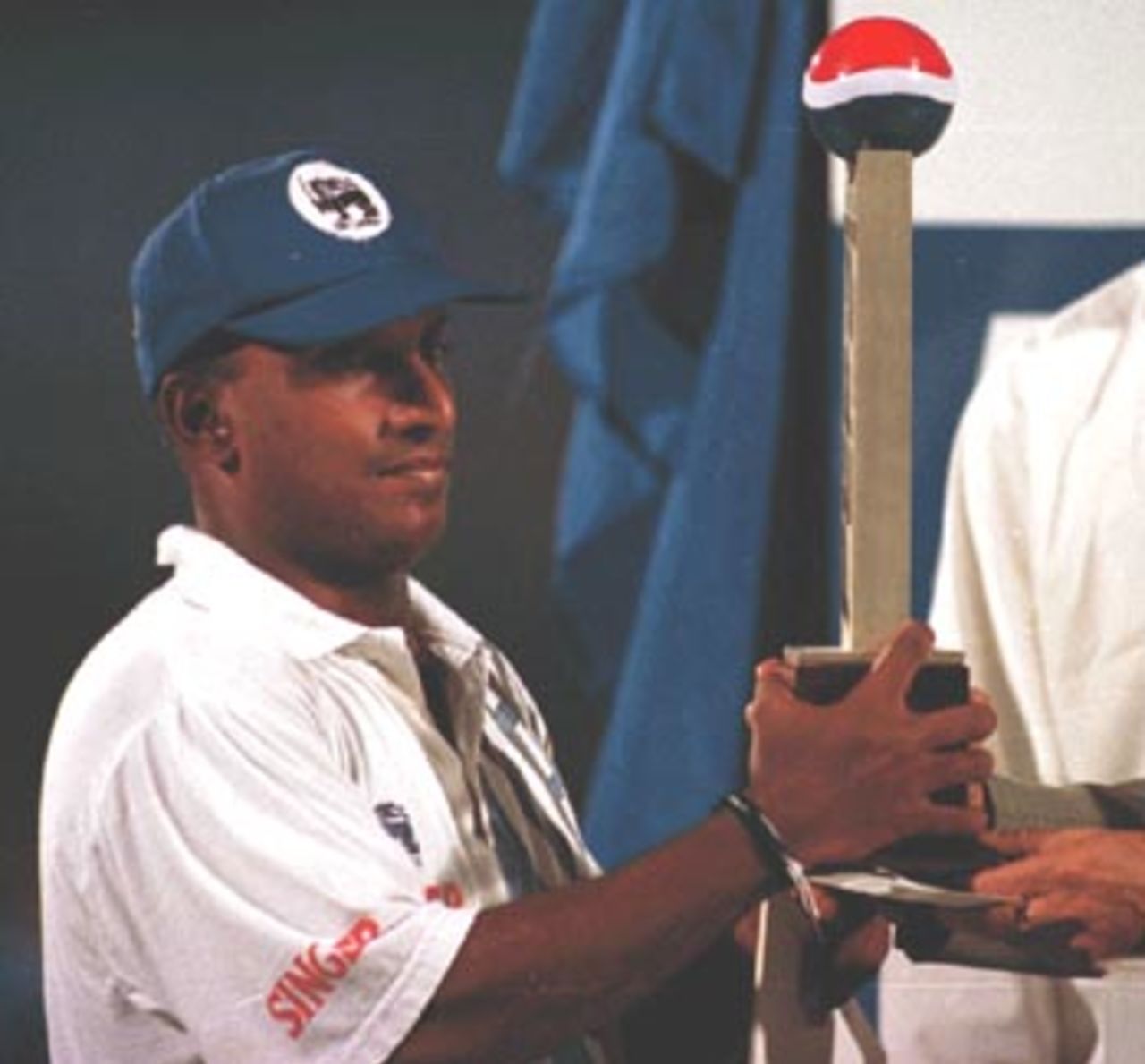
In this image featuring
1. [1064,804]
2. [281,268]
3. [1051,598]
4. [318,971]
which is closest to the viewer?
[318,971]

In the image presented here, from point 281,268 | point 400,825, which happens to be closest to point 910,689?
point 400,825

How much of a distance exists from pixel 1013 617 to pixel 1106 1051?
345 mm

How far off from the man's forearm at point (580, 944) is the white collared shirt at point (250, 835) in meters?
0.02

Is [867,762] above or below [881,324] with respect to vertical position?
below

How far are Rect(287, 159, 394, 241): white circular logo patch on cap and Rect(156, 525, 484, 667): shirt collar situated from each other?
0.23m

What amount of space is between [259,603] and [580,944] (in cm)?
31

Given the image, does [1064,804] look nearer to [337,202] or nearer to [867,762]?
[867,762]

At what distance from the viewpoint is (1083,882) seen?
133 centimetres

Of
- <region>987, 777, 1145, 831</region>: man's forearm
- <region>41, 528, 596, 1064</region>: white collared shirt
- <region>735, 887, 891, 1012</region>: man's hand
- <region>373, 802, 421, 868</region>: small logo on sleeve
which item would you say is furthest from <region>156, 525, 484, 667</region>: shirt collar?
<region>987, 777, 1145, 831</region>: man's forearm

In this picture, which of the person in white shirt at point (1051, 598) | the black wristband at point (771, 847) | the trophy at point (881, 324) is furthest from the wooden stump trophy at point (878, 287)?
the person in white shirt at point (1051, 598)

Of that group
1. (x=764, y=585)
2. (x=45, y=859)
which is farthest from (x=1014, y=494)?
(x=45, y=859)

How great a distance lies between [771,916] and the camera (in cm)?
132

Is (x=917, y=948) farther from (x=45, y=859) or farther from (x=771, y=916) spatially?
(x=45, y=859)

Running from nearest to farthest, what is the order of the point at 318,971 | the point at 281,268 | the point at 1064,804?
the point at 318,971 → the point at 281,268 → the point at 1064,804
